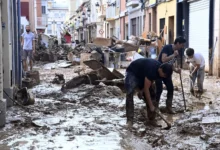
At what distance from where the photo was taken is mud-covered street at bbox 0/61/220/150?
584cm

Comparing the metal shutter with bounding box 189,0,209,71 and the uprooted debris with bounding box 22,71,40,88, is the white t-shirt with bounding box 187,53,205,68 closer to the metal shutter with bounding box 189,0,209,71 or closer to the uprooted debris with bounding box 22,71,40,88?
the uprooted debris with bounding box 22,71,40,88

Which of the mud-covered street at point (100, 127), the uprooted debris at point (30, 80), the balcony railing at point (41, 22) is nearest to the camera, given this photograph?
the mud-covered street at point (100, 127)

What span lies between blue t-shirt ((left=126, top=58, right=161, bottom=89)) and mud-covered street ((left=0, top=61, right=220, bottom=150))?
884mm

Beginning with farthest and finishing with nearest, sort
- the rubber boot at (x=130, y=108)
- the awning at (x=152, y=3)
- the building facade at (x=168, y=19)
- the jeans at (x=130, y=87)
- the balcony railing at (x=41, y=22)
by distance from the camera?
the balcony railing at (x=41, y=22) → the awning at (x=152, y=3) → the building facade at (x=168, y=19) → the rubber boot at (x=130, y=108) → the jeans at (x=130, y=87)

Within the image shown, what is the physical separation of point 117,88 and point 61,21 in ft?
406

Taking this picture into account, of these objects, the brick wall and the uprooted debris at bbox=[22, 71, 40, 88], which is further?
the brick wall

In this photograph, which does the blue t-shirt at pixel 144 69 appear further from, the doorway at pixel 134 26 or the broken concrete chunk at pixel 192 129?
the doorway at pixel 134 26

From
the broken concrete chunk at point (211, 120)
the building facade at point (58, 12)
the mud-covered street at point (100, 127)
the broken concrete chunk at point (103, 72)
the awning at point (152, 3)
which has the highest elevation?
the building facade at point (58, 12)

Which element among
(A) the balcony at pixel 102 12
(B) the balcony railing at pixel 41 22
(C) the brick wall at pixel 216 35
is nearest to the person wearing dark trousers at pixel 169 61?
(C) the brick wall at pixel 216 35

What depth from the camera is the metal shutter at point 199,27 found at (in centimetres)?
1717

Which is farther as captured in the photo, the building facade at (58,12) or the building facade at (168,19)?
the building facade at (58,12)

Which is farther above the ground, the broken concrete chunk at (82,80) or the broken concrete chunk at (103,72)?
the broken concrete chunk at (103,72)

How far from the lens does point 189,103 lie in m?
9.30

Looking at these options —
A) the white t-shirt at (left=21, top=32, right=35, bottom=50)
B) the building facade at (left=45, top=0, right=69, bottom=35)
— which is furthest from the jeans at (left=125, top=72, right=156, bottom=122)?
the building facade at (left=45, top=0, right=69, bottom=35)
